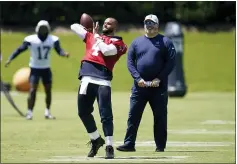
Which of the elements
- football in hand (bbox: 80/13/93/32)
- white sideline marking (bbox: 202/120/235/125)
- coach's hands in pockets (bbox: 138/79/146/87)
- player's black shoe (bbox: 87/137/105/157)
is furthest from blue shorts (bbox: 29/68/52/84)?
player's black shoe (bbox: 87/137/105/157)

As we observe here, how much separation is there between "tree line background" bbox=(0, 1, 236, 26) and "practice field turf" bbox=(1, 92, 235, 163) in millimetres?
14066

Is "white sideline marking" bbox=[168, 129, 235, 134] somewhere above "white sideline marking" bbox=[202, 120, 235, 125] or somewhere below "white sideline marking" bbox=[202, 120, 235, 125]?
below

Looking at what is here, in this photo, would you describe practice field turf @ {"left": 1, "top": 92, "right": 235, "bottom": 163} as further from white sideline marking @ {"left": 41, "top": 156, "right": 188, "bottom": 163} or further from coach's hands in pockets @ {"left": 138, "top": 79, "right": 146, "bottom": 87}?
coach's hands in pockets @ {"left": 138, "top": 79, "right": 146, "bottom": 87}

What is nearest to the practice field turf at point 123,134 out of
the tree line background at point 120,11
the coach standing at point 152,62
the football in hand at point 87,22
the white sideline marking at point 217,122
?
the white sideline marking at point 217,122

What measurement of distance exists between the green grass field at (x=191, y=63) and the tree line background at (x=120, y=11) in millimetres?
1979

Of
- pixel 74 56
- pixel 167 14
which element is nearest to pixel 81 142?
pixel 74 56

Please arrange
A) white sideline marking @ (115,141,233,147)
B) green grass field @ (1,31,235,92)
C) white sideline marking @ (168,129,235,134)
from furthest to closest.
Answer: green grass field @ (1,31,235,92) < white sideline marking @ (168,129,235,134) < white sideline marking @ (115,141,233,147)

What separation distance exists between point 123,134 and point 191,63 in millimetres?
22393

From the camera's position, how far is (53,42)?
71.7 ft

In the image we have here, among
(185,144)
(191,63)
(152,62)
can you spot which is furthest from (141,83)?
(191,63)

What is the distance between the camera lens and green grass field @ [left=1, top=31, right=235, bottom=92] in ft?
127

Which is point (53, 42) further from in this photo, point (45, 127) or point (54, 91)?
point (54, 91)

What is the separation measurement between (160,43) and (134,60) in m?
0.43

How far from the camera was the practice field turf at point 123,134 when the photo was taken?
12703 millimetres
